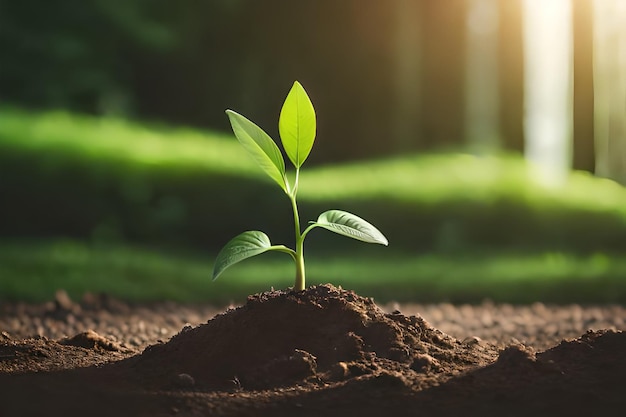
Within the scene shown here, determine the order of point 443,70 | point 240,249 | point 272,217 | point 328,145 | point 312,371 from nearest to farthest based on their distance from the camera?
point 312,371 → point 240,249 → point 272,217 → point 328,145 → point 443,70

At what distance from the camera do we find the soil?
5.28ft

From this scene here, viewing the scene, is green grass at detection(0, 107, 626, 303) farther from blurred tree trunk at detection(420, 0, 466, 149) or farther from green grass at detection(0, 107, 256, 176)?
blurred tree trunk at detection(420, 0, 466, 149)

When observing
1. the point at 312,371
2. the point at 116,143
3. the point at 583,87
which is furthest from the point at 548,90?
the point at 312,371

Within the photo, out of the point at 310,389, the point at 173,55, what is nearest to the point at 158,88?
the point at 173,55

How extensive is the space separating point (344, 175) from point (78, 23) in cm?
216

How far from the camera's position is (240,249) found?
77.3 inches

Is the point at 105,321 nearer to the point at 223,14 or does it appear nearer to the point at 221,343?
the point at 221,343

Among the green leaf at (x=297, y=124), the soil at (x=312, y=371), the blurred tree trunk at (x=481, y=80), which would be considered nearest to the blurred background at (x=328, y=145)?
the blurred tree trunk at (x=481, y=80)

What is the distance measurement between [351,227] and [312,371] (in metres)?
0.39

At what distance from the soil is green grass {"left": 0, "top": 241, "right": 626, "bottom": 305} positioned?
2212mm

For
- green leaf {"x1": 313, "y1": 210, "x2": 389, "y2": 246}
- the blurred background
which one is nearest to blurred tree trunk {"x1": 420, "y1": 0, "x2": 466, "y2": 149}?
the blurred background

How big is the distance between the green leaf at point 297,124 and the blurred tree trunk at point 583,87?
3.33 m

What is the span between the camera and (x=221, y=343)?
2008mm

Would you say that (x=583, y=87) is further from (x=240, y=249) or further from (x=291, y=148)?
(x=240, y=249)
